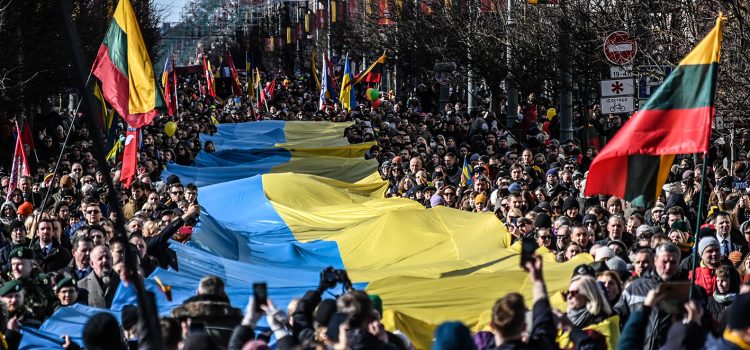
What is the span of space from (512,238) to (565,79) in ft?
42.2

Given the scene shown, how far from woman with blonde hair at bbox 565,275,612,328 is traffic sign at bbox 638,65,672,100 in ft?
35.3

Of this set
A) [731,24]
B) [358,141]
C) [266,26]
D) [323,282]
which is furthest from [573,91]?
[266,26]

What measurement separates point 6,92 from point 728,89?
16.1m

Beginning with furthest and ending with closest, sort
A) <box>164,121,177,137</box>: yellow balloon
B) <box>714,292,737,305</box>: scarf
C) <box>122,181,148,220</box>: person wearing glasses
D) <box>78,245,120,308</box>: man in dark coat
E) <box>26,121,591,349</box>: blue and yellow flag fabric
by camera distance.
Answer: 1. <box>164,121,177,137</box>: yellow balloon
2. <box>122,181,148,220</box>: person wearing glasses
3. <box>26,121,591,349</box>: blue and yellow flag fabric
4. <box>78,245,120,308</box>: man in dark coat
5. <box>714,292,737,305</box>: scarf

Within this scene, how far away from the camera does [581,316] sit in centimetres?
891

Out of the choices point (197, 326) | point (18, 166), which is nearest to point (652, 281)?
point (197, 326)

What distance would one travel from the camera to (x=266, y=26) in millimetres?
128250

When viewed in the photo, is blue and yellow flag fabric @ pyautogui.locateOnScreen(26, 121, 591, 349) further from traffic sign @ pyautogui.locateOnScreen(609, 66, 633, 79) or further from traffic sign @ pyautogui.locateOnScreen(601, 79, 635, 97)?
traffic sign @ pyautogui.locateOnScreen(609, 66, 633, 79)

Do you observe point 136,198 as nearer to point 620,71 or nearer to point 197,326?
point 620,71

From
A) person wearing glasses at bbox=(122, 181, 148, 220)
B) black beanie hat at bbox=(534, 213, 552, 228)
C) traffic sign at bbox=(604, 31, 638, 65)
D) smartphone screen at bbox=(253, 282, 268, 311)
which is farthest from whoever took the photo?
traffic sign at bbox=(604, 31, 638, 65)

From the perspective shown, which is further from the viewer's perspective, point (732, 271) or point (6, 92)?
point (6, 92)

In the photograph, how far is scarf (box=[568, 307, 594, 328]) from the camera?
888cm

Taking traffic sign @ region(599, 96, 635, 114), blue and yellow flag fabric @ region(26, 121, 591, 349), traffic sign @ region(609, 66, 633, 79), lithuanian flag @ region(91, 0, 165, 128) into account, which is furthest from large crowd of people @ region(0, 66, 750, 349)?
traffic sign @ region(609, 66, 633, 79)

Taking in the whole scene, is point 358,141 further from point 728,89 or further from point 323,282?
point 323,282
